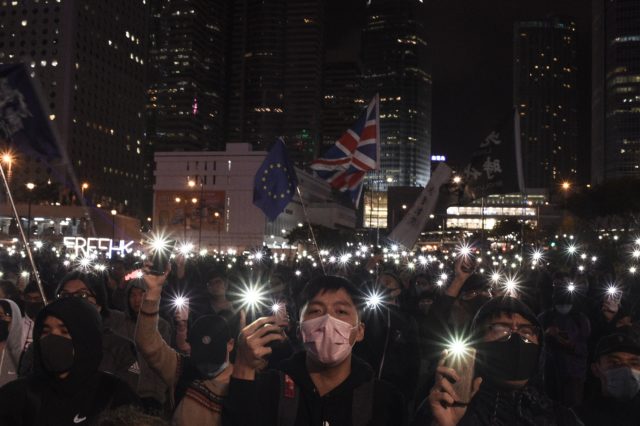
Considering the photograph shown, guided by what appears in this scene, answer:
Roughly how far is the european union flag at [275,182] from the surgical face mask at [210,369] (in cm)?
1119

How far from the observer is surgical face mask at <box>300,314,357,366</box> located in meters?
3.11

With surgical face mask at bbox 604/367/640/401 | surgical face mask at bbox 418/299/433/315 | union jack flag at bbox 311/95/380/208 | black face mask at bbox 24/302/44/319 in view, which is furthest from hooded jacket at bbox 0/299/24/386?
union jack flag at bbox 311/95/380/208

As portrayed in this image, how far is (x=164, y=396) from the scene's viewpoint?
14.7 feet

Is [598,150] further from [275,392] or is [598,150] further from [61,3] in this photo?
[275,392]

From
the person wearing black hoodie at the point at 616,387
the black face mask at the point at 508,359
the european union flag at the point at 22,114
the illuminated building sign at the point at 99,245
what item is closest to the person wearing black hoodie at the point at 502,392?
the black face mask at the point at 508,359

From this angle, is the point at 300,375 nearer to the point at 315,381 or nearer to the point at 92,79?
the point at 315,381

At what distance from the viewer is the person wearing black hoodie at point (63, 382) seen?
3.25 meters

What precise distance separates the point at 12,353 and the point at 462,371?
10.1 feet

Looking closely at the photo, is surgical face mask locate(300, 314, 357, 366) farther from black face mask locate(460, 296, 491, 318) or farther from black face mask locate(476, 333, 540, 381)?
black face mask locate(460, 296, 491, 318)

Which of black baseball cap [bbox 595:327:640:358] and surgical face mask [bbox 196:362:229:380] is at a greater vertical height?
black baseball cap [bbox 595:327:640:358]

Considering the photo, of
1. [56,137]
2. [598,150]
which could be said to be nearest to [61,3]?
[598,150]

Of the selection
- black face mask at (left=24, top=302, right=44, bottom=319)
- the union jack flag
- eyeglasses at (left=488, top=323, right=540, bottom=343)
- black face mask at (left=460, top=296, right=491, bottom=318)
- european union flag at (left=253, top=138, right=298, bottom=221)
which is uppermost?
the union jack flag

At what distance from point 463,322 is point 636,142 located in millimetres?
171278

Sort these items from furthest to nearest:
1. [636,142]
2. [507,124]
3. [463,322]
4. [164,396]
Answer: [636,142]
[507,124]
[463,322]
[164,396]
